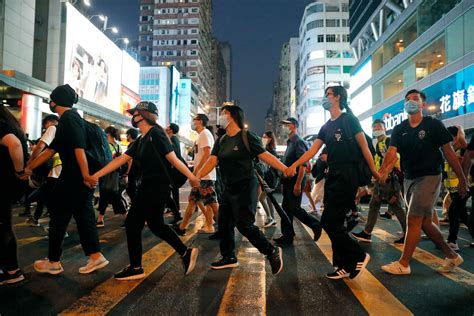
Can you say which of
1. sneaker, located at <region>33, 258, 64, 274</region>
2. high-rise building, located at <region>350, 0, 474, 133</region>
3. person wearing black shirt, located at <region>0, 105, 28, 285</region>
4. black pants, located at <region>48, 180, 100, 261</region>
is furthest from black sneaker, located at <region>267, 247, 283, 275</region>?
high-rise building, located at <region>350, 0, 474, 133</region>

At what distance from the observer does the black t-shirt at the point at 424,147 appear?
12.7 feet

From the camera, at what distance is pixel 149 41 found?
119m

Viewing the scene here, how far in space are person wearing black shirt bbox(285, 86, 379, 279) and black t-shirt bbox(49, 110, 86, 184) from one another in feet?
7.41

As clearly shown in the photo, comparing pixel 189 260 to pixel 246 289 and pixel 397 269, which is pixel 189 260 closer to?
pixel 246 289

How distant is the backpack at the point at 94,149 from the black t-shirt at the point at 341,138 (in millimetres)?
2570

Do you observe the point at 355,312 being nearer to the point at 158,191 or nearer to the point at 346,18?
→ the point at 158,191

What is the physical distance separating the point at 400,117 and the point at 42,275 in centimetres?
2734

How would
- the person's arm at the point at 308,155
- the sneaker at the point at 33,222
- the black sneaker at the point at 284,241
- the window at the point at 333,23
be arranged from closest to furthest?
the person's arm at the point at 308,155 < the black sneaker at the point at 284,241 < the sneaker at the point at 33,222 < the window at the point at 333,23

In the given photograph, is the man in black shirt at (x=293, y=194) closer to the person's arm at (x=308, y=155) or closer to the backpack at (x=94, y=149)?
the person's arm at (x=308, y=155)

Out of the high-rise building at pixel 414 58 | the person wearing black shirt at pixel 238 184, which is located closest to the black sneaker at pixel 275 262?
the person wearing black shirt at pixel 238 184

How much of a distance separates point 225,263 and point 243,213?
2.35 ft

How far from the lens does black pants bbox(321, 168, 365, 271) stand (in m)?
3.65

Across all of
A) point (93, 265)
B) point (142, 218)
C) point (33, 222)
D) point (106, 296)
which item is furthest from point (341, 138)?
point (33, 222)

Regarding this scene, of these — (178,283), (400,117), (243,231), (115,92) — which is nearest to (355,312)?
(243,231)
